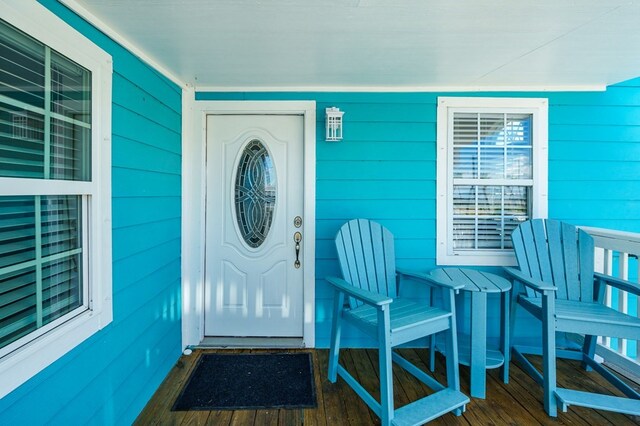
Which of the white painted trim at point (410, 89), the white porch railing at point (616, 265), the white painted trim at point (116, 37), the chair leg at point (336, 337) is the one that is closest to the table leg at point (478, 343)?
the chair leg at point (336, 337)

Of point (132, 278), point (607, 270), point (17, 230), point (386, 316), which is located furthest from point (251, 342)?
point (607, 270)

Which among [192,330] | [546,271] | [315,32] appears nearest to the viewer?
[315,32]

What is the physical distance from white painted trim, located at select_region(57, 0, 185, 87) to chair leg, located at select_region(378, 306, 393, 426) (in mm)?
1982

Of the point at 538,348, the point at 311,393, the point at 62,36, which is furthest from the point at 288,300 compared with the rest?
the point at 62,36

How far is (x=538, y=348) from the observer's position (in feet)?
7.63

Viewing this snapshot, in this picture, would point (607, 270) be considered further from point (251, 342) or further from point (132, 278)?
point (132, 278)

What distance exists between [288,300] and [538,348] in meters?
1.92

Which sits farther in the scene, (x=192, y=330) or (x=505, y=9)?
(x=192, y=330)

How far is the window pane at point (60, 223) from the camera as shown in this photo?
1.23 meters

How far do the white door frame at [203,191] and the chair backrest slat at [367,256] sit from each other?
39 cm

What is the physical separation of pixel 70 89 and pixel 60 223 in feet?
1.86

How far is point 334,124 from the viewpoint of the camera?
243 cm

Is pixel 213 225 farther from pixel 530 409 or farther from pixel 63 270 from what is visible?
pixel 530 409

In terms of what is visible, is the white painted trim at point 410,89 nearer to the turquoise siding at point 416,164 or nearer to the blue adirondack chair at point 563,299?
the turquoise siding at point 416,164
